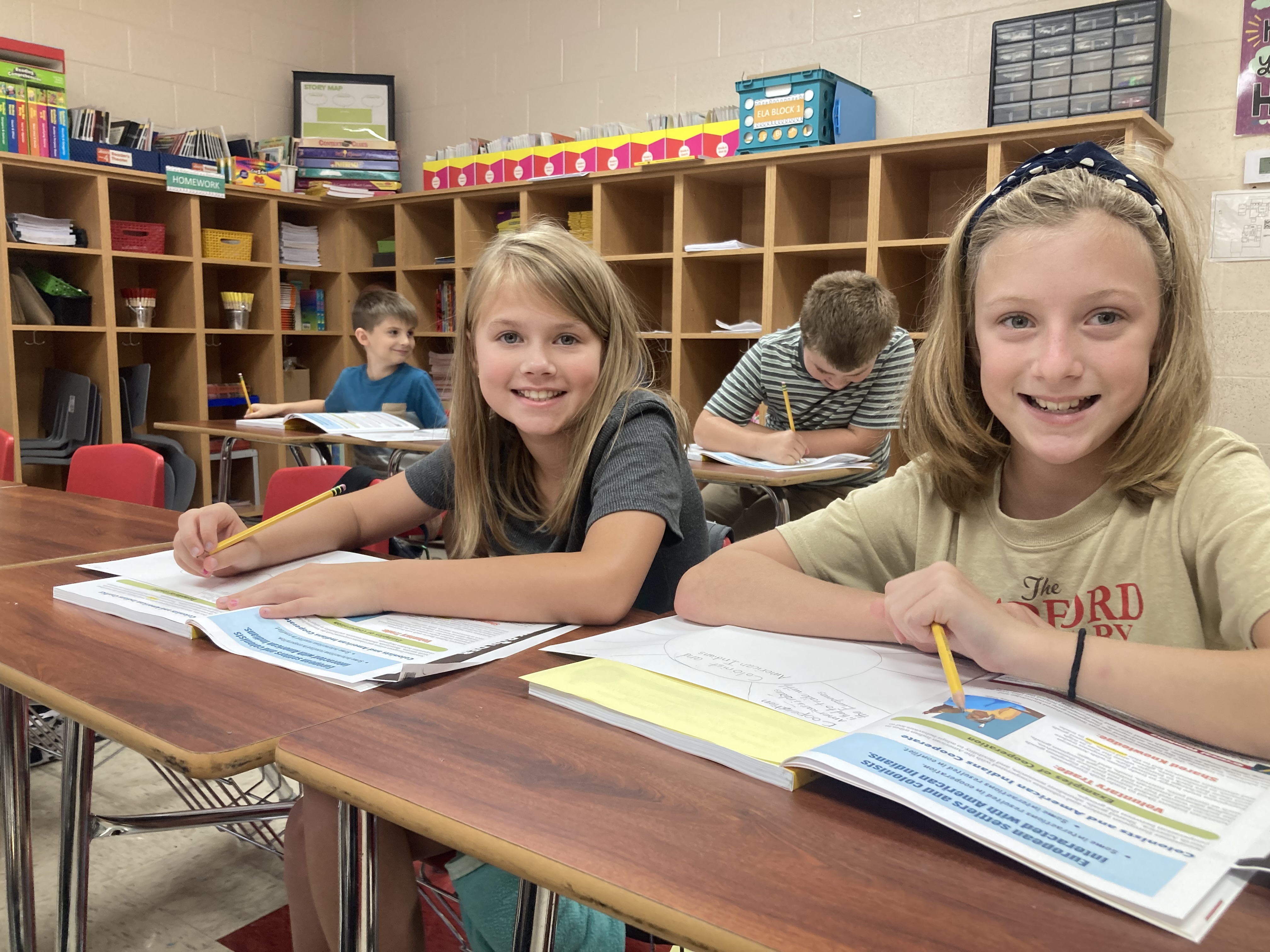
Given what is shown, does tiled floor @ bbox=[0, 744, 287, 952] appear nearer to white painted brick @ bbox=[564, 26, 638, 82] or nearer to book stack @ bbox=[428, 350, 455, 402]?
book stack @ bbox=[428, 350, 455, 402]

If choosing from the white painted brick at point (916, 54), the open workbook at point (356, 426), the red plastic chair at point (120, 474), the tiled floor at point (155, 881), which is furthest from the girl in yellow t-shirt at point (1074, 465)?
the white painted brick at point (916, 54)

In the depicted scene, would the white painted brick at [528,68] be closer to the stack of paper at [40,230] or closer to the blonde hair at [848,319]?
the stack of paper at [40,230]

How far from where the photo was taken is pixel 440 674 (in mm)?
857

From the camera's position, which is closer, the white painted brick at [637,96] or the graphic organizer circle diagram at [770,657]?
the graphic organizer circle diagram at [770,657]

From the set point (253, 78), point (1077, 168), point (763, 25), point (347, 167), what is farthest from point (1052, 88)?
point (253, 78)

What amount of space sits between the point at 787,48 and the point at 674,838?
4.47m

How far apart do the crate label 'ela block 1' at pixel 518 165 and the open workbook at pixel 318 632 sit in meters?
3.88

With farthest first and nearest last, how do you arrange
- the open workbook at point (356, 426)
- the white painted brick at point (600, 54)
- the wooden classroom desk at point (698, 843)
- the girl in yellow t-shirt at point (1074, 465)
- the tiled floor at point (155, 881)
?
1. the white painted brick at point (600, 54)
2. the open workbook at point (356, 426)
3. the tiled floor at point (155, 881)
4. the girl in yellow t-shirt at point (1074, 465)
5. the wooden classroom desk at point (698, 843)

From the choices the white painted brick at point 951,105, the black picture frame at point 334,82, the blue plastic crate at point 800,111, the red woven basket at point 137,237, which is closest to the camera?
the blue plastic crate at point 800,111

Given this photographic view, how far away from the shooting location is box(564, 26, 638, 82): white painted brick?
4895 millimetres

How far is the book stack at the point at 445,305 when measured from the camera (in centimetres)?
530

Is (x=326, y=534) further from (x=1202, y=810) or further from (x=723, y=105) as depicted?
(x=723, y=105)

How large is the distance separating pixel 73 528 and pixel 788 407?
2054mm

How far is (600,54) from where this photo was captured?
5.01 metres
